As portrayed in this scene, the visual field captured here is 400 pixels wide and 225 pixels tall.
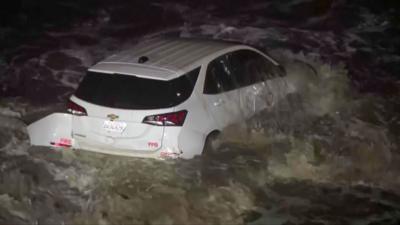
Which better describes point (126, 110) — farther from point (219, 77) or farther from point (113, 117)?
point (219, 77)

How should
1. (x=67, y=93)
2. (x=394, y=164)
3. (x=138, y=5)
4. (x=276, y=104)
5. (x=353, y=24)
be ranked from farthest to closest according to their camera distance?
(x=138, y=5), (x=353, y=24), (x=67, y=93), (x=276, y=104), (x=394, y=164)

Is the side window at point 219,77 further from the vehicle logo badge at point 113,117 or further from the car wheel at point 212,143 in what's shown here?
the vehicle logo badge at point 113,117

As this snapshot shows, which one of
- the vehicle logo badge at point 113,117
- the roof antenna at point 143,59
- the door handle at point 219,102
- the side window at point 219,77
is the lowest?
the vehicle logo badge at point 113,117

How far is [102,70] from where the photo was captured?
7.98m

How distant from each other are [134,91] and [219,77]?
1.41m

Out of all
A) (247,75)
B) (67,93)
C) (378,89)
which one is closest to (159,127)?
(247,75)

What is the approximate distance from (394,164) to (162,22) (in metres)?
10.8

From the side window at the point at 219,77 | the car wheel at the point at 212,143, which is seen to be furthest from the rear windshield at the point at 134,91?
the car wheel at the point at 212,143

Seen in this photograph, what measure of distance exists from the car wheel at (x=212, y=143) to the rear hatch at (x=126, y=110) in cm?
58

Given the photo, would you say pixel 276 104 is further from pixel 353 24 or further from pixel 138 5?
pixel 138 5

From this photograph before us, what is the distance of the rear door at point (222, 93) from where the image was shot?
823 cm

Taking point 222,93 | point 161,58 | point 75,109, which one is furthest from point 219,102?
point 75,109

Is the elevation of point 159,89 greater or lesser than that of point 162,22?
lesser

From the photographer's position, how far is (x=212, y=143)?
8.09 metres
